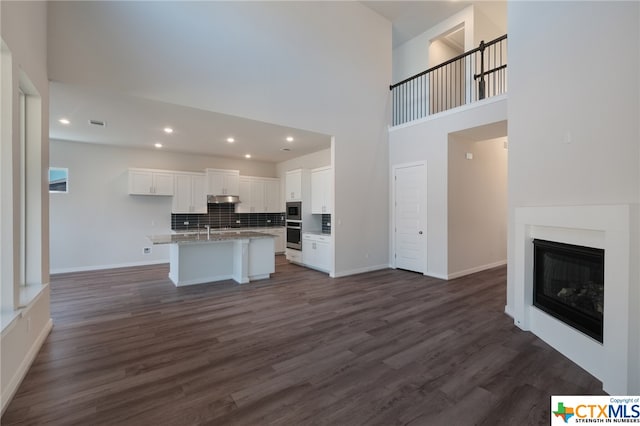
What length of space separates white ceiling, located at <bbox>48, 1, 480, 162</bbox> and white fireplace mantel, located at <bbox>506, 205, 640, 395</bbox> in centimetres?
404

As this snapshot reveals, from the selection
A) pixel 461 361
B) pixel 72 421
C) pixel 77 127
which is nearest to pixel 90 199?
pixel 77 127

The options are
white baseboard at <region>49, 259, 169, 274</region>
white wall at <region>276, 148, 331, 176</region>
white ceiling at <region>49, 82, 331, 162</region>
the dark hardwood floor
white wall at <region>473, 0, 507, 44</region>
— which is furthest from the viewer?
white wall at <region>276, 148, 331, 176</region>

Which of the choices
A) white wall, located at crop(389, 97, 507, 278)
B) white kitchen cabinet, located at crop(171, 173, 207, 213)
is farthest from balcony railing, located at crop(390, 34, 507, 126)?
white kitchen cabinet, located at crop(171, 173, 207, 213)

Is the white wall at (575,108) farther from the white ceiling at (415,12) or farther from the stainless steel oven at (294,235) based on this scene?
the stainless steel oven at (294,235)

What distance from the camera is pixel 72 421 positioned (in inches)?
69.7

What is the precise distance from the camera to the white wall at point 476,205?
5.42 m

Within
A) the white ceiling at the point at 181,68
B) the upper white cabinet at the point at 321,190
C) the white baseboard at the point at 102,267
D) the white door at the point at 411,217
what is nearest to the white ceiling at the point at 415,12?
the white ceiling at the point at 181,68

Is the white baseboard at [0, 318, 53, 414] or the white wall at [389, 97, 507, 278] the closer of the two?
the white baseboard at [0, 318, 53, 414]

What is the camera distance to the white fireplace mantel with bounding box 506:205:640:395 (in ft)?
6.28

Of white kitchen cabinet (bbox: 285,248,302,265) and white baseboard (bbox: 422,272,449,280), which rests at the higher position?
white kitchen cabinet (bbox: 285,248,302,265)

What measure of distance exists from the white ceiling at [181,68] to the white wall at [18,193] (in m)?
0.45

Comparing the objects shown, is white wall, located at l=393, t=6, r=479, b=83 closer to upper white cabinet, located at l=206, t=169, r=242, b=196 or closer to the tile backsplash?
Answer: upper white cabinet, located at l=206, t=169, r=242, b=196

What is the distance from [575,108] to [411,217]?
3.54 meters

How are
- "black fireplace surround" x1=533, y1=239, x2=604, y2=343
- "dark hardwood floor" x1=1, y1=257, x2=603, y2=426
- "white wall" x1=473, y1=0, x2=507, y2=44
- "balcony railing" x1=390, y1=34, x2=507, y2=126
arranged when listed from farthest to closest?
"balcony railing" x1=390, y1=34, x2=507, y2=126 → "white wall" x1=473, y1=0, x2=507, y2=44 → "black fireplace surround" x1=533, y1=239, x2=604, y2=343 → "dark hardwood floor" x1=1, y1=257, x2=603, y2=426
